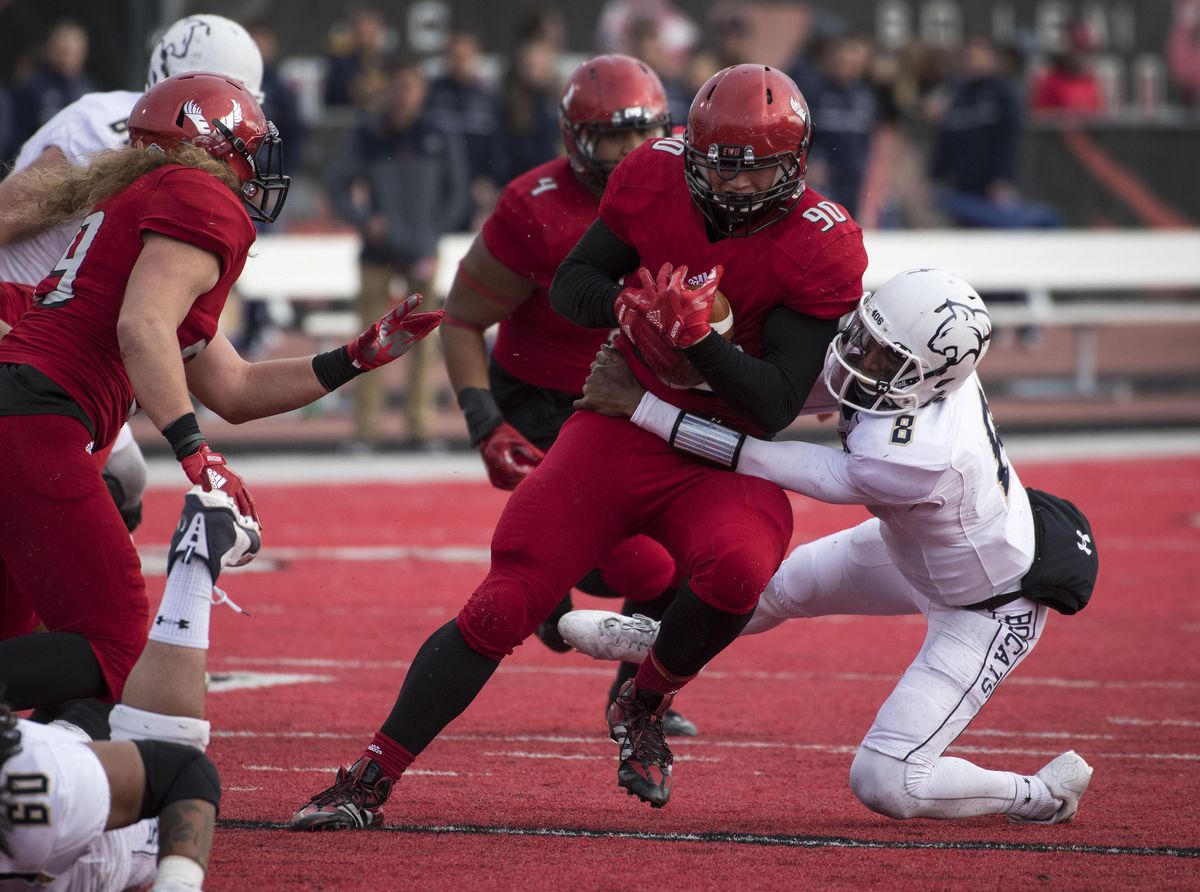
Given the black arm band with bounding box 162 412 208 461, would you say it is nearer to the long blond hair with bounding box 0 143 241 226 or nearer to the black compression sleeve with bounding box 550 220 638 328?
the long blond hair with bounding box 0 143 241 226

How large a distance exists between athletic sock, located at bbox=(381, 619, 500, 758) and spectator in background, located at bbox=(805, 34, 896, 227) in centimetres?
985

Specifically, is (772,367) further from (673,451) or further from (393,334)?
(393,334)

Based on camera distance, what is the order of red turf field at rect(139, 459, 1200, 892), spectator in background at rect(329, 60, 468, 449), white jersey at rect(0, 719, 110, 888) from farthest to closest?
1. spectator in background at rect(329, 60, 468, 449)
2. red turf field at rect(139, 459, 1200, 892)
3. white jersey at rect(0, 719, 110, 888)

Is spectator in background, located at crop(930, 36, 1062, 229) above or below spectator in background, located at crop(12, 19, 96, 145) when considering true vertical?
below

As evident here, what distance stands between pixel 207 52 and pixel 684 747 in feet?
8.96

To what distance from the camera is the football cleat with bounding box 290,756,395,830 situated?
13.6ft

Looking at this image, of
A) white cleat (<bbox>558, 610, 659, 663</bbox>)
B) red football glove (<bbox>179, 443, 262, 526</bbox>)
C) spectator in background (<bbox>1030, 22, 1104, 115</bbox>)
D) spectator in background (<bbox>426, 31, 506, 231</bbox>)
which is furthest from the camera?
spectator in background (<bbox>1030, 22, 1104, 115</bbox>)

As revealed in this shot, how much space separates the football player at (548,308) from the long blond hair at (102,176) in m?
1.34

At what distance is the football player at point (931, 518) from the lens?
4.31 m

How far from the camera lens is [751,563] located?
421 centimetres

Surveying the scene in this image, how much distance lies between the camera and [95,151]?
5.16 meters

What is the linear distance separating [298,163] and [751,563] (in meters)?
10.4

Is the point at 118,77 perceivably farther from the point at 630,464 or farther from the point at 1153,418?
the point at 630,464

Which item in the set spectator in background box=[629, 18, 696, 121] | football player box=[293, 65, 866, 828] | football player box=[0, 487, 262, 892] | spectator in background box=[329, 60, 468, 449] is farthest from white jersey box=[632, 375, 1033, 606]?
spectator in background box=[629, 18, 696, 121]
